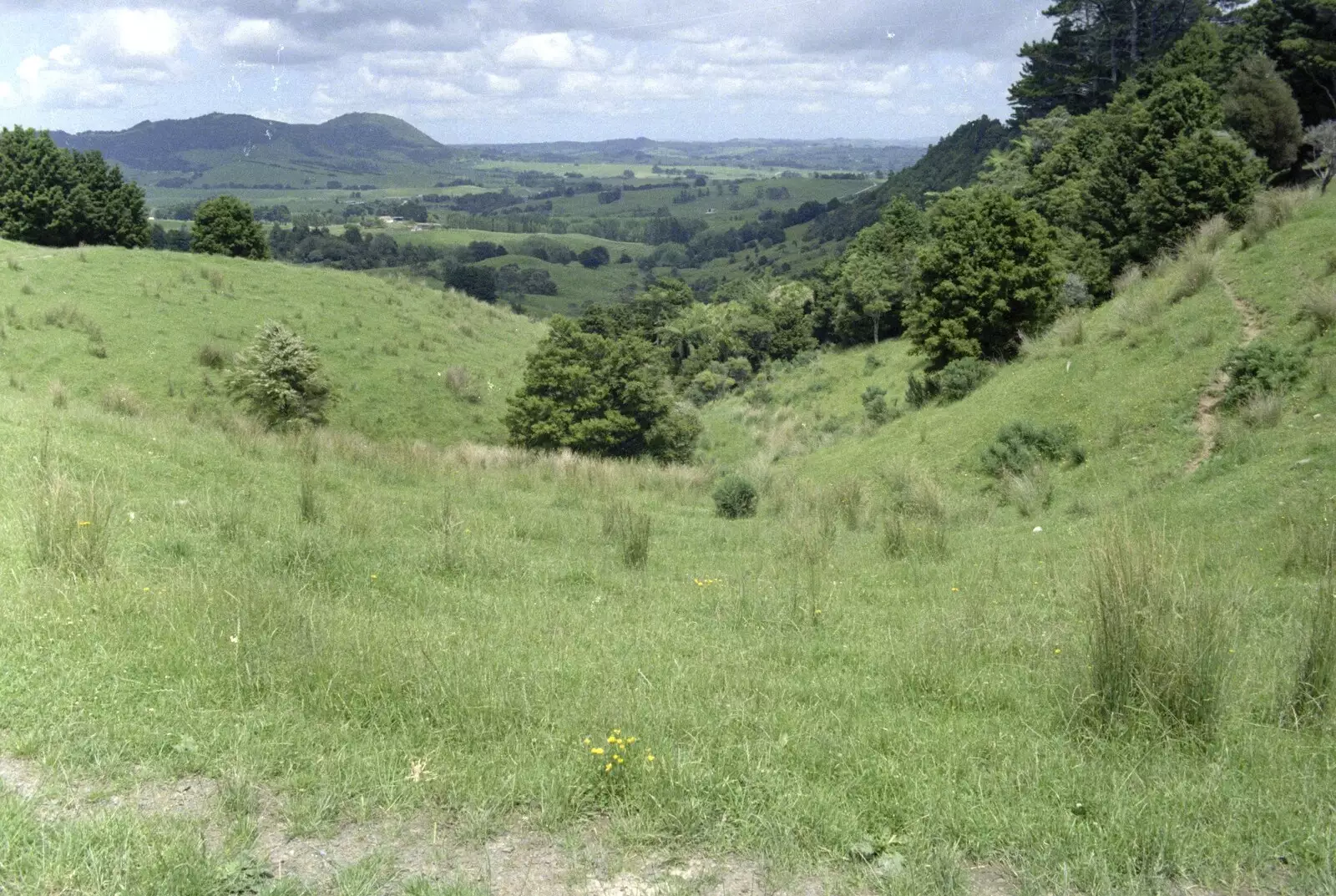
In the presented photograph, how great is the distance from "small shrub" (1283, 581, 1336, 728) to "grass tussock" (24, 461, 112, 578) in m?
7.30

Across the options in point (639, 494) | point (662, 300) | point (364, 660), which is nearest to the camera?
point (364, 660)

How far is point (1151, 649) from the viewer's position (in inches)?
172

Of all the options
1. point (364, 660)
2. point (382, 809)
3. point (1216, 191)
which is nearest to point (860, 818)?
point (382, 809)

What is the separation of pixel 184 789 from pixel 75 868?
676 millimetres

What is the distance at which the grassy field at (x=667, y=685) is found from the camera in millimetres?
3475

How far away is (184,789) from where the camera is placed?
12.6 feet

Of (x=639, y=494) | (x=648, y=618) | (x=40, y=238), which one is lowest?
(x=639, y=494)

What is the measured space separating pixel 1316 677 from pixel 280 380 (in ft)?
75.6

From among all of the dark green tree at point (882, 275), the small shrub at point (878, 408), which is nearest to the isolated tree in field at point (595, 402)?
the small shrub at point (878, 408)

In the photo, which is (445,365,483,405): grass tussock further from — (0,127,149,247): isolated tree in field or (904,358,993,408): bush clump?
(0,127,149,247): isolated tree in field

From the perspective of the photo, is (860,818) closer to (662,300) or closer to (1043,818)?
(1043,818)

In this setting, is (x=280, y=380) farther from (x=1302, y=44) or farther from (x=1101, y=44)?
(x=1101, y=44)

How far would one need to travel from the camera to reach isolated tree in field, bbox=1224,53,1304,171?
29.5 m

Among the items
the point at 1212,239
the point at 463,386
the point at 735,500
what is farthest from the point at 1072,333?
the point at 463,386
